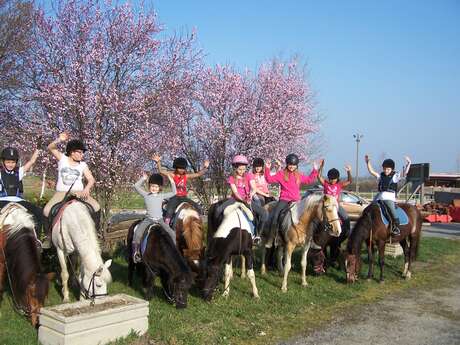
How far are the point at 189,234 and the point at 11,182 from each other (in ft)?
9.63

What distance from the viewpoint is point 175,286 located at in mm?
6484

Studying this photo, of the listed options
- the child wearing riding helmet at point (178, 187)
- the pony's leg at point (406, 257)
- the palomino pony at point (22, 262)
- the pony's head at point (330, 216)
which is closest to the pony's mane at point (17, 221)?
the palomino pony at point (22, 262)

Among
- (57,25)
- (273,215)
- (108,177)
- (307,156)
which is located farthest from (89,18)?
(307,156)

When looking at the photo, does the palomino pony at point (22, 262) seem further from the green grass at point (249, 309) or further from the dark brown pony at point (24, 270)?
the green grass at point (249, 309)

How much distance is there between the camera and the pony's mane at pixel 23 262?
210 inches

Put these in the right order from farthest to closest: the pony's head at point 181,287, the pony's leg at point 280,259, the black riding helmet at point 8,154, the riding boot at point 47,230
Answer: the pony's leg at point 280,259, the riding boot at point 47,230, the black riding helmet at point 8,154, the pony's head at point 181,287

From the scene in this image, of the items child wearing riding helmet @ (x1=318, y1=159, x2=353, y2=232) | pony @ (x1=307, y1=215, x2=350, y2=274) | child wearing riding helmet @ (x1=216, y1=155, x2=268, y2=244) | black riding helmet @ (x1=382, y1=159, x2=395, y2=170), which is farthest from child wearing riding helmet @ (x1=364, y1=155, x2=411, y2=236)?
child wearing riding helmet @ (x1=216, y1=155, x2=268, y2=244)

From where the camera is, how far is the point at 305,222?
8.38 metres

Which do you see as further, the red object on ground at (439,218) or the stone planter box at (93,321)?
the red object on ground at (439,218)

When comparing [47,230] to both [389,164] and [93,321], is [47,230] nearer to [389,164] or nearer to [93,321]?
[93,321]

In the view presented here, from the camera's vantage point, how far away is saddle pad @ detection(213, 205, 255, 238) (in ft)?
24.2

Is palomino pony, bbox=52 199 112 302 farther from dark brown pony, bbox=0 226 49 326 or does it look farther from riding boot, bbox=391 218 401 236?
riding boot, bbox=391 218 401 236

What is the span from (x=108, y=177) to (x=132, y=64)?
113 inches

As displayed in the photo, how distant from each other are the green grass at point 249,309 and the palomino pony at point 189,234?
2.18 feet
